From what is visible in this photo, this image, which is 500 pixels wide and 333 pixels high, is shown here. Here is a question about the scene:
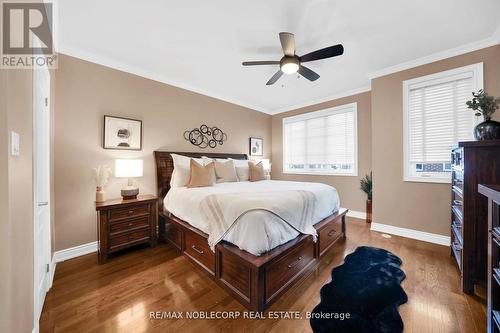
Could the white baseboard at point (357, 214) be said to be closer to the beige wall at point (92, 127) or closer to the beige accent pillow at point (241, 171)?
the beige accent pillow at point (241, 171)

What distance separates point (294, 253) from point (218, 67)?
9.33ft

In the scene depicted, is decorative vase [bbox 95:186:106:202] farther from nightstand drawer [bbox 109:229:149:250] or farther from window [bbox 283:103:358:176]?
window [bbox 283:103:358:176]

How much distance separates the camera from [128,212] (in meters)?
2.52

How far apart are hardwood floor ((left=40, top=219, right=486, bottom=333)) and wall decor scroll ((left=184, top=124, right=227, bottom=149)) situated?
2083mm

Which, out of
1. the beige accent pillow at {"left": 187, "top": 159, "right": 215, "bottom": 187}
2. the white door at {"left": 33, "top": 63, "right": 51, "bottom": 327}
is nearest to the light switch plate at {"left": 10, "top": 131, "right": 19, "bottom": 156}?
the white door at {"left": 33, "top": 63, "right": 51, "bottom": 327}

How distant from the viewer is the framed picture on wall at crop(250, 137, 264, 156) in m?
5.01

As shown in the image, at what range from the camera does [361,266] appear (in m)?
2.16

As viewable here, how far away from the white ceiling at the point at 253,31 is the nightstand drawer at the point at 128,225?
2.23 metres

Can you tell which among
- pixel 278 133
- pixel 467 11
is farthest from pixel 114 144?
pixel 467 11

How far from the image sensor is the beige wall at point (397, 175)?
2.78 meters

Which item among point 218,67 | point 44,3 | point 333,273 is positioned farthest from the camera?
point 218,67

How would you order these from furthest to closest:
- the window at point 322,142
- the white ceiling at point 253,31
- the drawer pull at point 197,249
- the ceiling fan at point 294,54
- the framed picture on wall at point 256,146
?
the framed picture on wall at point 256,146
the window at point 322,142
the drawer pull at point 197,249
the ceiling fan at point 294,54
the white ceiling at point 253,31

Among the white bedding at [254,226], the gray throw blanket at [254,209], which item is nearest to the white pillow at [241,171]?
the white bedding at [254,226]

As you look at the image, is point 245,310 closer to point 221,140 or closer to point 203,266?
point 203,266
